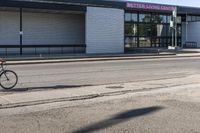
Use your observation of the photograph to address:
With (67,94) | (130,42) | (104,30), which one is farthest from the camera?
(130,42)

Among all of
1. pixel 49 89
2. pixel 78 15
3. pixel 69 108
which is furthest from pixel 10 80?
pixel 78 15

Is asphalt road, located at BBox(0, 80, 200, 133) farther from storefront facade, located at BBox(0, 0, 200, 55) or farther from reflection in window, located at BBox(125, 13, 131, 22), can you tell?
reflection in window, located at BBox(125, 13, 131, 22)

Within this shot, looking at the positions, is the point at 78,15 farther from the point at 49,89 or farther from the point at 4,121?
the point at 4,121

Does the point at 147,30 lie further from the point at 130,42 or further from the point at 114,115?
the point at 114,115

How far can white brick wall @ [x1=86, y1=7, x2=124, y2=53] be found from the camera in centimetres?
4341

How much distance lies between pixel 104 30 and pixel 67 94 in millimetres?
32036

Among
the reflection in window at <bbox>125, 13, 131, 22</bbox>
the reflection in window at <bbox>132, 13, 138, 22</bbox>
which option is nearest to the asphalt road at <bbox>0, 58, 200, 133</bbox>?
the reflection in window at <bbox>125, 13, 131, 22</bbox>

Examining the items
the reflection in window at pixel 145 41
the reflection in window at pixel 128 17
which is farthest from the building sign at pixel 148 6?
the reflection in window at pixel 145 41

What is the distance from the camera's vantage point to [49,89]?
14164mm

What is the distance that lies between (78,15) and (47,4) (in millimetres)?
7076

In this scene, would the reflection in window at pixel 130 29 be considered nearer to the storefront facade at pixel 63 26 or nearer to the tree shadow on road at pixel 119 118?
the storefront facade at pixel 63 26

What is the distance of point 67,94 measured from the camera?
498 inches

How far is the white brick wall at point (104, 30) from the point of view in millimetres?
43406

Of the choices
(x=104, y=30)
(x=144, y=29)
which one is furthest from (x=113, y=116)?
(x=144, y=29)
